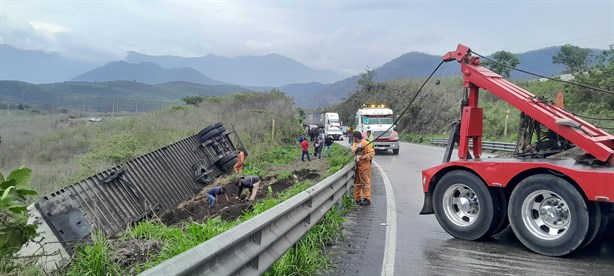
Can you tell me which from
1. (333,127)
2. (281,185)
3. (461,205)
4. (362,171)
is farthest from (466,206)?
(333,127)


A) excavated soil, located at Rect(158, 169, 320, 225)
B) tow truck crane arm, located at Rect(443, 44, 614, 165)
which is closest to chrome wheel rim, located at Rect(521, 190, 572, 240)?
tow truck crane arm, located at Rect(443, 44, 614, 165)

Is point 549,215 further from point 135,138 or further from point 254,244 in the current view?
point 135,138

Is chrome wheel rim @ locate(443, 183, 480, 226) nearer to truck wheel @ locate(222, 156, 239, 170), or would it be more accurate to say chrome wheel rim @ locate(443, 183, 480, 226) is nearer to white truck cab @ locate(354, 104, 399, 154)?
truck wheel @ locate(222, 156, 239, 170)

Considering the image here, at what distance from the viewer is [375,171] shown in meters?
17.1

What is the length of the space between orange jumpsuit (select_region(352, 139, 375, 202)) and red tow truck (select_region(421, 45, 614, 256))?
100 inches

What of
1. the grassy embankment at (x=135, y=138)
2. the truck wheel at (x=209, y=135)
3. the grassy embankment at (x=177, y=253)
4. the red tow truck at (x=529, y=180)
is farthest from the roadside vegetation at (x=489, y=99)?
the grassy embankment at (x=135, y=138)

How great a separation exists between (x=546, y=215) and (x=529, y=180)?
17.0 inches

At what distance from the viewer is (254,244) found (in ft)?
13.2

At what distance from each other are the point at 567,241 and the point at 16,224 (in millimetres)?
5727

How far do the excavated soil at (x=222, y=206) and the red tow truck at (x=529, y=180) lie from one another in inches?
196

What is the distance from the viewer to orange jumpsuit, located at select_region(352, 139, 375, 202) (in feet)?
31.5

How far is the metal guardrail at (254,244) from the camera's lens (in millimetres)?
2879

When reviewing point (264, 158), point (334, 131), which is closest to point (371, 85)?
point (334, 131)

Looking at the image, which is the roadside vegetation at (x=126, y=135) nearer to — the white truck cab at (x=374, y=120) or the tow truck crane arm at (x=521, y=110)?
the white truck cab at (x=374, y=120)
